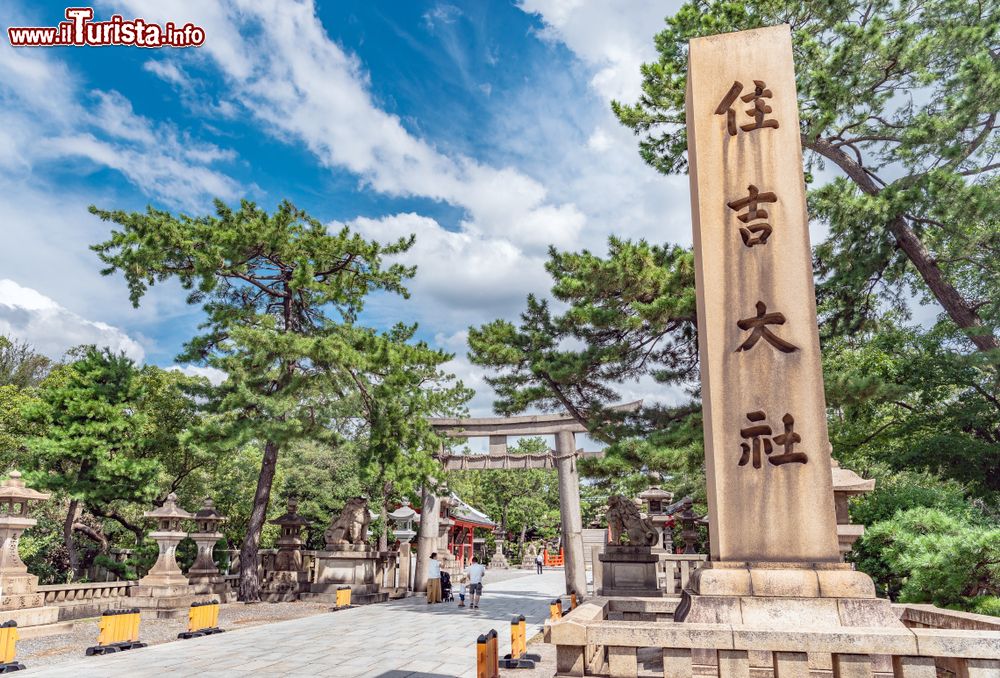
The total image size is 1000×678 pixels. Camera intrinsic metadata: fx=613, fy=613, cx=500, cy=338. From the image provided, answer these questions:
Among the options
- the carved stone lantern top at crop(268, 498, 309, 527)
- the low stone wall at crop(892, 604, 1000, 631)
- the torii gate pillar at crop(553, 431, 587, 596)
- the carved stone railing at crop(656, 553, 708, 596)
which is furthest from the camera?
the carved stone lantern top at crop(268, 498, 309, 527)

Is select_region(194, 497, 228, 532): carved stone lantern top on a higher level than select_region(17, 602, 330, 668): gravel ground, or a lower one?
higher

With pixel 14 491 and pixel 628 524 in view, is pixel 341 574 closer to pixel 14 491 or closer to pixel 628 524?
pixel 14 491

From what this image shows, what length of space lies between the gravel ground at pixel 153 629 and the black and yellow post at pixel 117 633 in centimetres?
34

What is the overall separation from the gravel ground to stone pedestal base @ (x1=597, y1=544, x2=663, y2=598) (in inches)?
310

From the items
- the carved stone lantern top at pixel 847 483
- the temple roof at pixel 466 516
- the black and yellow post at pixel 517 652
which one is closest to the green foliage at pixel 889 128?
the carved stone lantern top at pixel 847 483

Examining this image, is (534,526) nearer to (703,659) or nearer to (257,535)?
(257,535)

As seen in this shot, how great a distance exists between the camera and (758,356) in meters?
6.26

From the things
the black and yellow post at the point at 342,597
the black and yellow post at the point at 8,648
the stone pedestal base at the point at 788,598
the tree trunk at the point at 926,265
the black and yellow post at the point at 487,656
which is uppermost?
the tree trunk at the point at 926,265

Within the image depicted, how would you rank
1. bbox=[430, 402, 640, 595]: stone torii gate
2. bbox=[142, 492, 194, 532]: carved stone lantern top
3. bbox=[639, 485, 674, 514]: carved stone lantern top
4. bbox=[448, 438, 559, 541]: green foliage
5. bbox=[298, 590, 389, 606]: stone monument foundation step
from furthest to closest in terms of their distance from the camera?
bbox=[448, 438, 559, 541]: green foliage
bbox=[430, 402, 640, 595]: stone torii gate
bbox=[639, 485, 674, 514]: carved stone lantern top
bbox=[298, 590, 389, 606]: stone monument foundation step
bbox=[142, 492, 194, 532]: carved stone lantern top

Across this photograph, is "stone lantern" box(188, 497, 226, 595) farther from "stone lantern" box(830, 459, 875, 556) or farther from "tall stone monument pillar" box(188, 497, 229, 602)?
"stone lantern" box(830, 459, 875, 556)

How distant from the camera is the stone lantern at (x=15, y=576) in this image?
12227 millimetres

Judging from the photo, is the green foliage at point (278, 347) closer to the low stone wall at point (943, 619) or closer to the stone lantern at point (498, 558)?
the low stone wall at point (943, 619)

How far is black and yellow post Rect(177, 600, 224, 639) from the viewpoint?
11.8 metres

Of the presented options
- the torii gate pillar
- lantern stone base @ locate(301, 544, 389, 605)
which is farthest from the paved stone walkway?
the torii gate pillar
